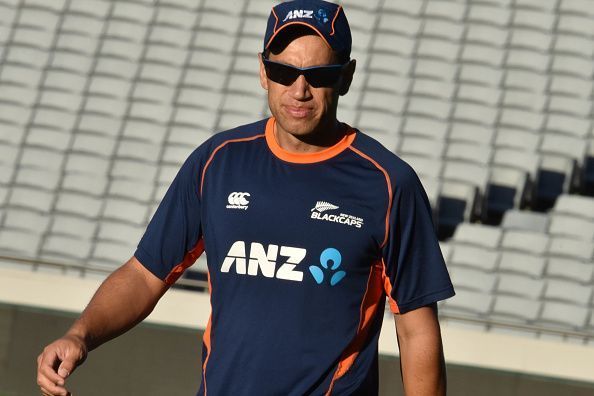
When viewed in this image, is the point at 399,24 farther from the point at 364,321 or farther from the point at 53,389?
the point at 53,389

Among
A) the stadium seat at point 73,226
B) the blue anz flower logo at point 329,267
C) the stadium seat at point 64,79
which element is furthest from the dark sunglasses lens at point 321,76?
the stadium seat at point 64,79

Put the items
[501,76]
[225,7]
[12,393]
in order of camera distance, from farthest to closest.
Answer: [225,7]
[501,76]
[12,393]

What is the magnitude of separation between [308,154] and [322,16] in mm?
312

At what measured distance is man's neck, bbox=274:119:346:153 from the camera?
97.7 inches

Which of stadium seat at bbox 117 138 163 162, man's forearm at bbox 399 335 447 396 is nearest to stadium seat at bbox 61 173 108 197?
stadium seat at bbox 117 138 163 162

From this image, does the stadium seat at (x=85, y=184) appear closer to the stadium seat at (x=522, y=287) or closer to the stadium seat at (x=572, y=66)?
the stadium seat at (x=522, y=287)

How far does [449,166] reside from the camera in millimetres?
9039

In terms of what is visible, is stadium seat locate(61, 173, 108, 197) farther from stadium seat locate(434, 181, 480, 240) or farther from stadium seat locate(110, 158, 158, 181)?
stadium seat locate(434, 181, 480, 240)

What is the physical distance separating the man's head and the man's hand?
2.16 feet

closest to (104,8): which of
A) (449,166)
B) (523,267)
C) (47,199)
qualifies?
(47,199)

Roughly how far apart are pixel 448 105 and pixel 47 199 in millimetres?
3478

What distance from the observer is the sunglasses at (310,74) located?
7.88 ft

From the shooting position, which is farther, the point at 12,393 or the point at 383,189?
the point at 12,393

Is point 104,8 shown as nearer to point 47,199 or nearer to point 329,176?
point 47,199
